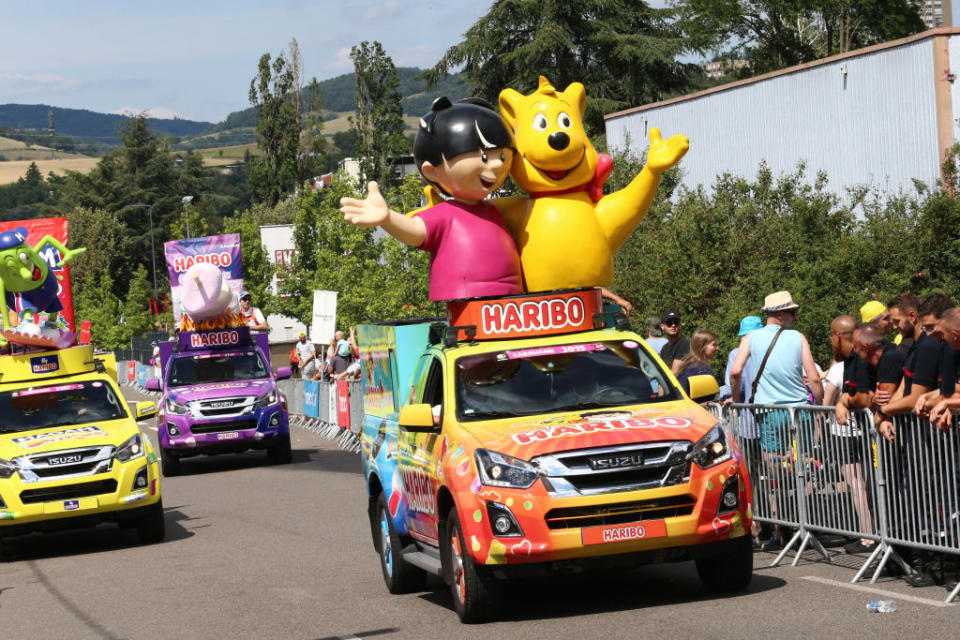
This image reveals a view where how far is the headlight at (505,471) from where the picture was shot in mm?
8242

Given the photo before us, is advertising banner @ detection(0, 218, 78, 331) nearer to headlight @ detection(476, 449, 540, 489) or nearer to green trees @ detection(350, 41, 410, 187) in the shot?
headlight @ detection(476, 449, 540, 489)

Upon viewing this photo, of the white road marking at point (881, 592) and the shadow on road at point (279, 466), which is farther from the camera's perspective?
the shadow on road at point (279, 466)

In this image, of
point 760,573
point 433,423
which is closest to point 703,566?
point 760,573

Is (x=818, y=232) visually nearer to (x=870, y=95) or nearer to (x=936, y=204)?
(x=936, y=204)

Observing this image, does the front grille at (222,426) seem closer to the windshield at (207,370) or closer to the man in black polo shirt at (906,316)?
the windshield at (207,370)

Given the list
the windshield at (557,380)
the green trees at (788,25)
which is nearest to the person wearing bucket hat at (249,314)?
the windshield at (557,380)

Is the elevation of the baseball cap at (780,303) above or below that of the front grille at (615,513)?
above

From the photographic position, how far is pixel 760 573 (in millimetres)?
10133

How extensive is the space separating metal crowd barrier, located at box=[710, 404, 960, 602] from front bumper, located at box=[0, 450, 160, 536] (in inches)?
249

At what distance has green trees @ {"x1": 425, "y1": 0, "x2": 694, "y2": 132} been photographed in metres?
45.3

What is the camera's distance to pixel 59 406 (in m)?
15.6

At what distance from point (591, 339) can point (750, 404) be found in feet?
7.21

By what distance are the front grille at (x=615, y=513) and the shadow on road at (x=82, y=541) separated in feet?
26.1

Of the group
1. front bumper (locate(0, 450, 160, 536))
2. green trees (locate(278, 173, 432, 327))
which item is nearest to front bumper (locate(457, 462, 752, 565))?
front bumper (locate(0, 450, 160, 536))
